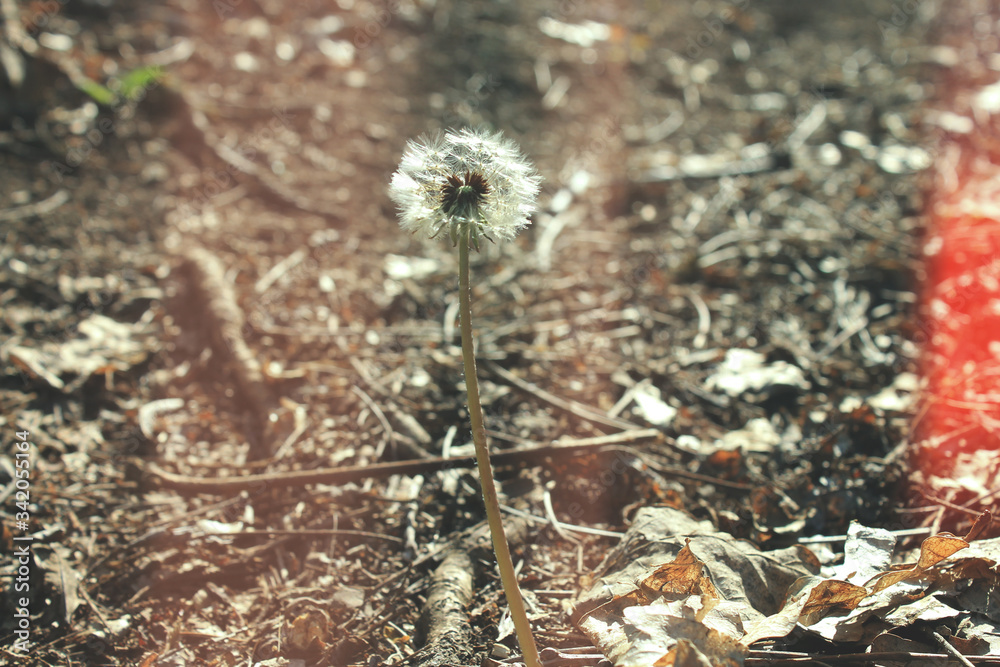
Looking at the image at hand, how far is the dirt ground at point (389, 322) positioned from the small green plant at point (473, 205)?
435mm

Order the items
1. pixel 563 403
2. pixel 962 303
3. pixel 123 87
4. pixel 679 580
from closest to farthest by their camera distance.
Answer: pixel 679 580, pixel 563 403, pixel 962 303, pixel 123 87

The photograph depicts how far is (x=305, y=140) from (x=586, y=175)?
1.99 metres

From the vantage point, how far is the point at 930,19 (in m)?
7.51

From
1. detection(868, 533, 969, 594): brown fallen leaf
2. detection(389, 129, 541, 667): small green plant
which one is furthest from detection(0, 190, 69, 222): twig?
detection(868, 533, 969, 594): brown fallen leaf

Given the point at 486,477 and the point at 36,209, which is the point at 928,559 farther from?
the point at 36,209

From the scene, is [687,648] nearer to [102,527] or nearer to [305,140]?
[102,527]

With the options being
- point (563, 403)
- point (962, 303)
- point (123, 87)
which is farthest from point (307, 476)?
point (123, 87)

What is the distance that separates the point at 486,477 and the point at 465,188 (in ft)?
2.15

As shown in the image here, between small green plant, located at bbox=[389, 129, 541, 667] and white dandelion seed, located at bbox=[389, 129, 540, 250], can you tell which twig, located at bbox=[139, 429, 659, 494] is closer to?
small green plant, located at bbox=[389, 129, 541, 667]

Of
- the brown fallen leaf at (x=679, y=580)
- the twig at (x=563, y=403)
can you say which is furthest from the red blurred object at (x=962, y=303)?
the brown fallen leaf at (x=679, y=580)

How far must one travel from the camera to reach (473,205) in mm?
1633

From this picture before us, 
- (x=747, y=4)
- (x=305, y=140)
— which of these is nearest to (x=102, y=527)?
(x=305, y=140)

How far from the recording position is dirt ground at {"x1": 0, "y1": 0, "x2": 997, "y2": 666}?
2.20 metres

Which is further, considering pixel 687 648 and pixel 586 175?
pixel 586 175
